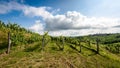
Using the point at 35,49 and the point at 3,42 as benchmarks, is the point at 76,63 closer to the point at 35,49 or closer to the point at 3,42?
the point at 35,49

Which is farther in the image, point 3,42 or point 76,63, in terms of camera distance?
point 3,42

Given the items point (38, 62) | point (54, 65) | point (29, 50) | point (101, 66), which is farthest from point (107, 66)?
point (29, 50)

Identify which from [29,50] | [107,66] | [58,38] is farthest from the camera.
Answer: [58,38]

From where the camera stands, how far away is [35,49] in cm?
6275

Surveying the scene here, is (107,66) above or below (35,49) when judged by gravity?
below

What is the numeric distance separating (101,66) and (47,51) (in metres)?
20.8

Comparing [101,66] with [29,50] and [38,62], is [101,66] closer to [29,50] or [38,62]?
[38,62]

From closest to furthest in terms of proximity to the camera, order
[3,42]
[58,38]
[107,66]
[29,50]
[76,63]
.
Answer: [76,63] → [107,66] → [29,50] → [3,42] → [58,38]

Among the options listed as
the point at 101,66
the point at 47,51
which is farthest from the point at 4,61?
the point at 101,66

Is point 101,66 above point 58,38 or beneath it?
beneath

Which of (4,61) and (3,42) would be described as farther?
(3,42)

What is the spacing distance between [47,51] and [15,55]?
13290 millimetres

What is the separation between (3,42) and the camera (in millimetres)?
69500

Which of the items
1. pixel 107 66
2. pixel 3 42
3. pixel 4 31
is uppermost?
pixel 4 31
